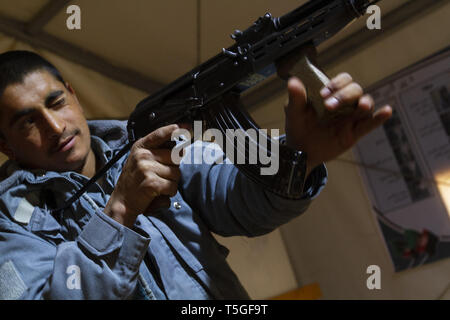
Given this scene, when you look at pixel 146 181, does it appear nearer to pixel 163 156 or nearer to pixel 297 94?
pixel 163 156

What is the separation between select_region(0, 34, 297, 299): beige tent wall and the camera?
1.06 metres

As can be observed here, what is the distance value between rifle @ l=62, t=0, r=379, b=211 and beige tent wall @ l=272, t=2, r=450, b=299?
1.76ft

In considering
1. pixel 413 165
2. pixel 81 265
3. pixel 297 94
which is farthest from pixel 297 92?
pixel 413 165

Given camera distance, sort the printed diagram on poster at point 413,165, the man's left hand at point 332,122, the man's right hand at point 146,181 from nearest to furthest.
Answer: the man's left hand at point 332,122, the man's right hand at point 146,181, the printed diagram on poster at point 413,165

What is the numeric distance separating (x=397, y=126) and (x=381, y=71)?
0.15m

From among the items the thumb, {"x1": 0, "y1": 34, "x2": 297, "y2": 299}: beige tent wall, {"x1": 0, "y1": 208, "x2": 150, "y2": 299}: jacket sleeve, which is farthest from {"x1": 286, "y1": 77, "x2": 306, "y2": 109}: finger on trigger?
{"x1": 0, "y1": 34, "x2": 297, "y2": 299}: beige tent wall

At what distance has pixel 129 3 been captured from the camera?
3.17 feet

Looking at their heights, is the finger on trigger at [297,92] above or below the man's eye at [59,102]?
below

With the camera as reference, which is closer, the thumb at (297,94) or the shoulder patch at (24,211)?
the thumb at (297,94)

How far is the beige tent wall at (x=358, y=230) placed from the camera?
1034 mm

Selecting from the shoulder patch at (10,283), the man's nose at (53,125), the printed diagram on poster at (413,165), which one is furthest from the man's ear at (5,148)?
the printed diagram on poster at (413,165)

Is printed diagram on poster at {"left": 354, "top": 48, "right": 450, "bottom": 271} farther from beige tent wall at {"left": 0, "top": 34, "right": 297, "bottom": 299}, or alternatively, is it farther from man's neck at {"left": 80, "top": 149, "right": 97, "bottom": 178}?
man's neck at {"left": 80, "top": 149, "right": 97, "bottom": 178}

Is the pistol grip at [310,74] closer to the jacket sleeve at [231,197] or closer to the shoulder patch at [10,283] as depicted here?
the jacket sleeve at [231,197]
